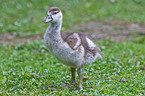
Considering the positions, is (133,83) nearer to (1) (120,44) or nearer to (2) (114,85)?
(2) (114,85)

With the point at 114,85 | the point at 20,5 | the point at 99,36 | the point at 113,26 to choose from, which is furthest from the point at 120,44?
the point at 20,5

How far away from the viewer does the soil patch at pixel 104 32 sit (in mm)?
10438

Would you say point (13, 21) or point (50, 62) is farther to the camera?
point (13, 21)

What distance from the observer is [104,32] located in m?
11.5

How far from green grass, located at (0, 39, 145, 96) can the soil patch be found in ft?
3.45

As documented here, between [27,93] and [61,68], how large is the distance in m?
1.96

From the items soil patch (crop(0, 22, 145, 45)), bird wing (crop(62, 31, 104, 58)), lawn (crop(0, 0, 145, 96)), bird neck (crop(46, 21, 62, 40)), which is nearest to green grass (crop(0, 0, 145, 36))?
lawn (crop(0, 0, 145, 96))

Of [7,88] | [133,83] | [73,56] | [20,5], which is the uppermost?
[20,5]

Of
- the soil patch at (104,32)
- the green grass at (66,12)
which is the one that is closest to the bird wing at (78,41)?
the soil patch at (104,32)

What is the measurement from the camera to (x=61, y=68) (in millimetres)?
7297

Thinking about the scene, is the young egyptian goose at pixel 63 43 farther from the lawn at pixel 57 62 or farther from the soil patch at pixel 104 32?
the soil patch at pixel 104 32

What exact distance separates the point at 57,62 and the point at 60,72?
0.95 m

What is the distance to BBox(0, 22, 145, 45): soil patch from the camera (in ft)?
34.2

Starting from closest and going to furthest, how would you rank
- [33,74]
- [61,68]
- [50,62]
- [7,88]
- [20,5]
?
[7,88] → [33,74] → [61,68] → [50,62] → [20,5]
